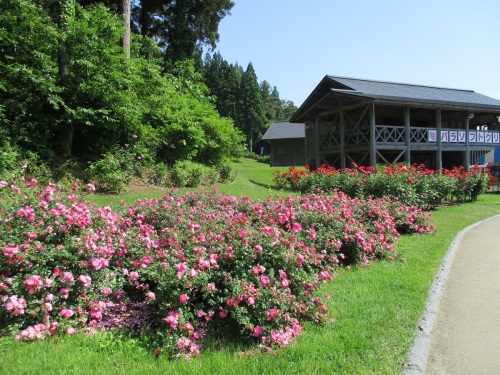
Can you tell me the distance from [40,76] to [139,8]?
59.6ft

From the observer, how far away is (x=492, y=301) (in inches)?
181

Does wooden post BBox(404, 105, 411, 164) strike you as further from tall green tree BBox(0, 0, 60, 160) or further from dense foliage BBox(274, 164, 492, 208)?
tall green tree BBox(0, 0, 60, 160)

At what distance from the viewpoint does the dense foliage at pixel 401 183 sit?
35.5ft

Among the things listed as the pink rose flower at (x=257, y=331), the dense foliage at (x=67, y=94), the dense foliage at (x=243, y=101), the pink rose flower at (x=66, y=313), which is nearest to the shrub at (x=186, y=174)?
the dense foliage at (x=67, y=94)

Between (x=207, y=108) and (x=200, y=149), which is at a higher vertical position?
(x=207, y=108)

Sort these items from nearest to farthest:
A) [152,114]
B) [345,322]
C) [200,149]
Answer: [345,322] < [152,114] < [200,149]

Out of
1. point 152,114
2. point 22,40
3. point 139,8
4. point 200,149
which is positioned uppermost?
point 139,8

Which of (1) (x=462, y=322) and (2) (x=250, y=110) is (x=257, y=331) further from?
(2) (x=250, y=110)

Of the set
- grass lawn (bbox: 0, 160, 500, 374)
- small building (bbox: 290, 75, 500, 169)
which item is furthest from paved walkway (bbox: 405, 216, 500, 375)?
small building (bbox: 290, 75, 500, 169)

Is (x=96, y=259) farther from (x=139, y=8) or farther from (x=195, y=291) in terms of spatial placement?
(x=139, y=8)

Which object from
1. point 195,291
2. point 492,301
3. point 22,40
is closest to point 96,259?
point 195,291

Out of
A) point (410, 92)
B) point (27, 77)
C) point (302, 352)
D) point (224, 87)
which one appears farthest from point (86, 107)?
point (224, 87)

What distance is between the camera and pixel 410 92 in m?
22.9

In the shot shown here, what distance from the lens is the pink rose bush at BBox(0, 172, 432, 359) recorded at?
3188mm
